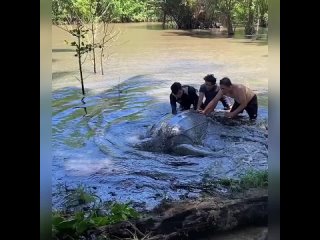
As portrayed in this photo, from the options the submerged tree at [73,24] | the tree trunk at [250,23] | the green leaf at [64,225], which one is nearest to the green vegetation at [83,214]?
the green leaf at [64,225]

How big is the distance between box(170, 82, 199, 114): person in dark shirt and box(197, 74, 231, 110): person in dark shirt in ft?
0.06

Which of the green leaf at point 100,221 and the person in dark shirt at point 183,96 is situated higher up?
the person in dark shirt at point 183,96

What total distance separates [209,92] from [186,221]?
0.43 meters

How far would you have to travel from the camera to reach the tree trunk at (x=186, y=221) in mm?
1573

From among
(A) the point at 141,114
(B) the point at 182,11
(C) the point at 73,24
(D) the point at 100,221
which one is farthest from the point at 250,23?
(D) the point at 100,221

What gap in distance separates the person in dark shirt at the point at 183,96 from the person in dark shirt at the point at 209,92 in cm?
2

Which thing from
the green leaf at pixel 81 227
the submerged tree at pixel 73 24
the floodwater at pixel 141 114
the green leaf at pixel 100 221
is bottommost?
the green leaf at pixel 81 227

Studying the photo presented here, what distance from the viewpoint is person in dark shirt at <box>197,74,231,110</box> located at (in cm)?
164

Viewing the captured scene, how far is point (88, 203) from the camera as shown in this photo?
159cm

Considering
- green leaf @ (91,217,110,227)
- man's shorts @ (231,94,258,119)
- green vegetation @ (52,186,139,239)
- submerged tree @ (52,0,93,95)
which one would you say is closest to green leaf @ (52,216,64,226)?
green vegetation @ (52,186,139,239)

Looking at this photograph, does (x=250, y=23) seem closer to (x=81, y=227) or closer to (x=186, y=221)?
(x=186, y=221)

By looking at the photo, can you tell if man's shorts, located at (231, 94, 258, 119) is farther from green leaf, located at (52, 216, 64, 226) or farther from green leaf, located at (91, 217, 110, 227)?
green leaf, located at (52, 216, 64, 226)

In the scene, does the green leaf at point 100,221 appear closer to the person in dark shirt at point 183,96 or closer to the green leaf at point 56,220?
the green leaf at point 56,220
